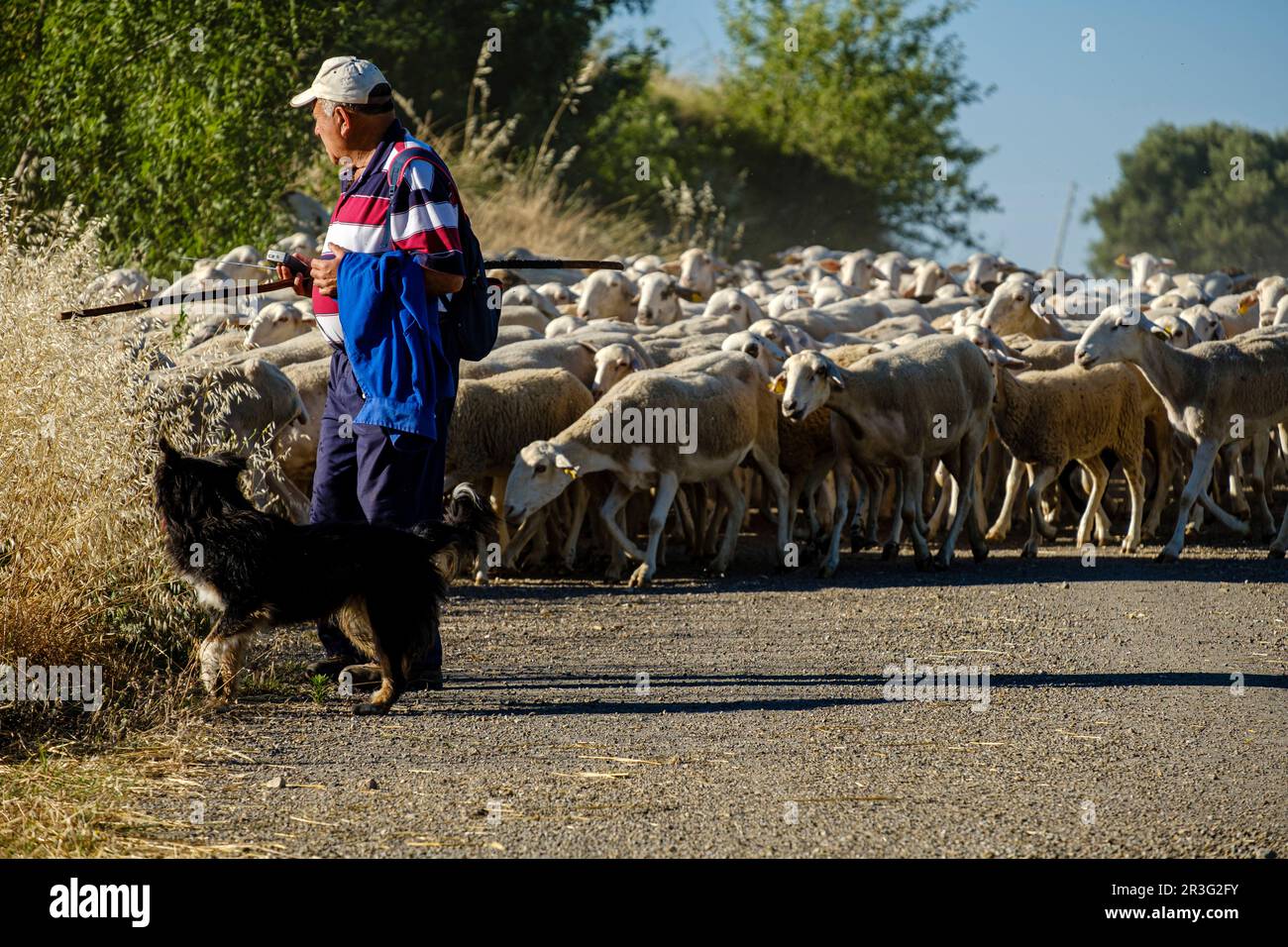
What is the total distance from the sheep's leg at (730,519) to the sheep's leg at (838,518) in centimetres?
64

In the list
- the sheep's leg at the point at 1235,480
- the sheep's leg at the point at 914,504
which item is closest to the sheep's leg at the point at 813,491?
the sheep's leg at the point at 914,504

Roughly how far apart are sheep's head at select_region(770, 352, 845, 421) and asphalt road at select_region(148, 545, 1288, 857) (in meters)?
1.50

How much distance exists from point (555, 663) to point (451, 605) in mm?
1873

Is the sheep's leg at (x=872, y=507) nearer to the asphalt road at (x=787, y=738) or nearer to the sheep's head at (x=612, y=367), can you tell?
the sheep's head at (x=612, y=367)

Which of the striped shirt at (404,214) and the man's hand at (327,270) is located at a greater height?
the striped shirt at (404,214)

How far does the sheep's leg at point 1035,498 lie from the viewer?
11945 mm

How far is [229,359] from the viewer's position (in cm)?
992

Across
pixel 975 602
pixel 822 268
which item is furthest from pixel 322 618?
pixel 822 268

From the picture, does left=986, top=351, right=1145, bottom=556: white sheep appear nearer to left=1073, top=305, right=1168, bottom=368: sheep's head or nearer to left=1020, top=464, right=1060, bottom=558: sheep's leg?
left=1020, top=464, right=1060, bottom=558: sheep's leg

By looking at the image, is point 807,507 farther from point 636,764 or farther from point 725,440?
point 636,764

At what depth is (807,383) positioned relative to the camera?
35.9 feet

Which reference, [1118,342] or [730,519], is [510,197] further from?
[1118,342]

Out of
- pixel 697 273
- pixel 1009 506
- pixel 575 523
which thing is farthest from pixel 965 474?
pixel 697 273

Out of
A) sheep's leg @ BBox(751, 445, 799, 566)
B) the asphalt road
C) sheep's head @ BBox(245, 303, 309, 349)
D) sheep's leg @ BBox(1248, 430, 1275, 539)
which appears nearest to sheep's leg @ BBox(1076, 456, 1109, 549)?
sheep's leg @ BBox(1248, 430, 1275, 539)
